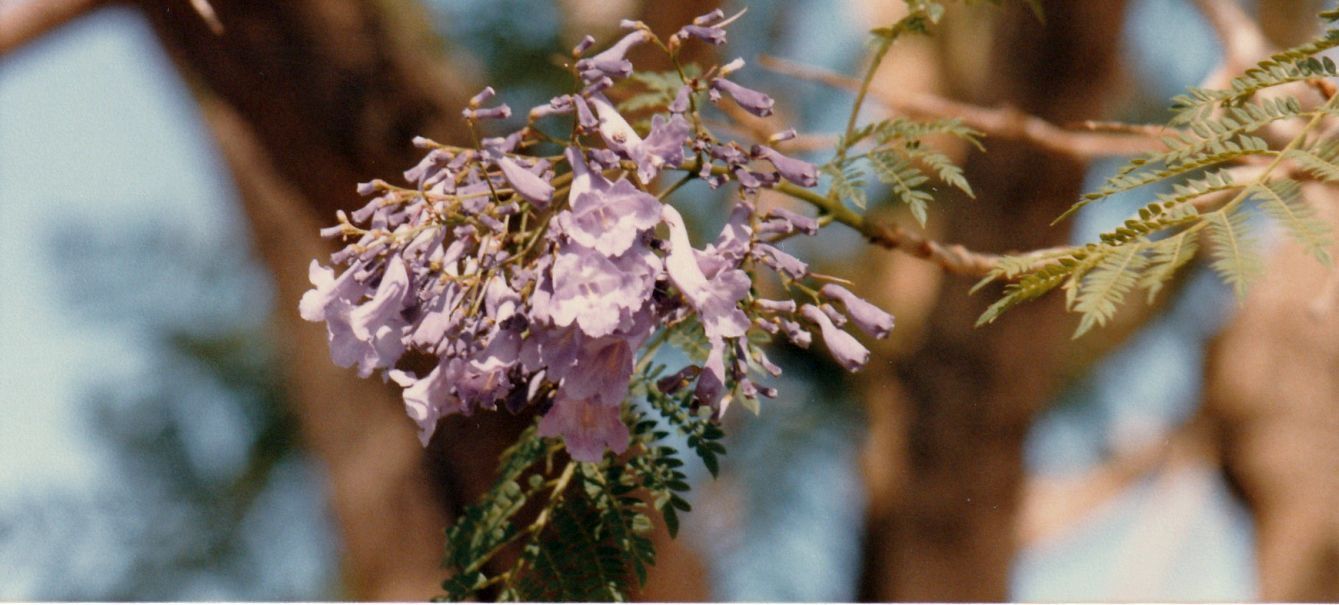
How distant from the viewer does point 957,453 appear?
2.17 m

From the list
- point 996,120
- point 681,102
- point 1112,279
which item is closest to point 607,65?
point 681,102

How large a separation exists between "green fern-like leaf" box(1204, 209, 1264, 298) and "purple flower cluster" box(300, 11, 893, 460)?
0.20 meters

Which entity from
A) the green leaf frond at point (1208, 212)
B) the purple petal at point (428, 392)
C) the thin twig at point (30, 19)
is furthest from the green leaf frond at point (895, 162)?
the thin twig at point (30, 19)

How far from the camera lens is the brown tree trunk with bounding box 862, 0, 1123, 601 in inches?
81.6

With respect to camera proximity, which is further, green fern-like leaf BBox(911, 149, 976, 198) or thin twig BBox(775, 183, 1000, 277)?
thin twig BBox(775, 183, 1000, 277)

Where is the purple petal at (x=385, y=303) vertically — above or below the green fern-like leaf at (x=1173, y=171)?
above

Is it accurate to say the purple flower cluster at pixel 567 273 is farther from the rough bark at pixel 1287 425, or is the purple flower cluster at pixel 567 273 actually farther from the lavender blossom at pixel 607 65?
the rough bark at pixel 1287 425

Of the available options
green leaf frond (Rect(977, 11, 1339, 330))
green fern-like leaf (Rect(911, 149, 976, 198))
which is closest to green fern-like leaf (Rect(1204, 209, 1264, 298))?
green leaf frond (Rect(977, 11, 1339, 330))

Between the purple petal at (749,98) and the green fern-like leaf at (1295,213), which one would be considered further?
the purple petal at (749,98)

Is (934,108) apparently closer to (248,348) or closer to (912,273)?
(912,273)

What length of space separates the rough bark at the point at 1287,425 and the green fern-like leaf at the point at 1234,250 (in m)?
1.98

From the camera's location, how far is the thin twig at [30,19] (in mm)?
2029

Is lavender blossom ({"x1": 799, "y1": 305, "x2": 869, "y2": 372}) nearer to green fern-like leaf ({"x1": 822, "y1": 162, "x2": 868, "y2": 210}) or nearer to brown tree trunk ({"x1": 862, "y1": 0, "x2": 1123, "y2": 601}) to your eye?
green fern-like leaf ({"x1": 822, "y1": 162, "x2": 868, "y2": 210})

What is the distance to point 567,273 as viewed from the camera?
23.1 inches
